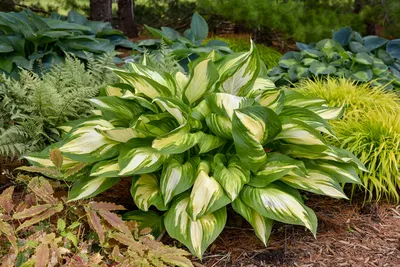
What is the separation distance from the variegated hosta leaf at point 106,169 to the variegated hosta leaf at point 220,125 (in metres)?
0.48

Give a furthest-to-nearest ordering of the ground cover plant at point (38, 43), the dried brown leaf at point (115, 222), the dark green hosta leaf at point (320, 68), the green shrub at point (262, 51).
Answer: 1. the green shrub at point (262, 51)
2. the dark green hosta leaf at point (320, 68)
3. the ground cover plant at point (38, 43)
4. the dried brown leaf at point (115, 222)

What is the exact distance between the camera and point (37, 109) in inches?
104

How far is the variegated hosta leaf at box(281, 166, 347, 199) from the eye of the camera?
2.10m

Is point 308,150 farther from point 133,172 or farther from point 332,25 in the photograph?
point 332,25

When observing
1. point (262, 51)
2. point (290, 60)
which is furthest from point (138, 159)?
point (262, 51)

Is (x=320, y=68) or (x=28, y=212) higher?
(x=28, y=212)

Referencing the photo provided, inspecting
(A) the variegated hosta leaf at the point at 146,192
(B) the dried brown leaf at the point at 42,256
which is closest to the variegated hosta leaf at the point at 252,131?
(A) the variegated hosta leaf at the point at 146,192

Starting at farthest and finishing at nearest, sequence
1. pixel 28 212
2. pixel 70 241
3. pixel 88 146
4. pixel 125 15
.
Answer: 1. pixel 125 15
2. pixel 88 146
3. pixel 70 241
4. pixel 28 212

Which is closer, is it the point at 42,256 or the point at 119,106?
the point at 42,256

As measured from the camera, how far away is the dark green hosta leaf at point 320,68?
13.5ft

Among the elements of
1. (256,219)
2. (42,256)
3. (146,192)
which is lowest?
(256,219)

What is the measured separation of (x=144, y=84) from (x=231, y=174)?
619 mm

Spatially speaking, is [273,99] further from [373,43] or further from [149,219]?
[373,43]

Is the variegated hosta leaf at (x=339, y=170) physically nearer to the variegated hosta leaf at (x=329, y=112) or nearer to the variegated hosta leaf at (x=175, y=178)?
the variegated hosta leaf at (x=329, y=112)
